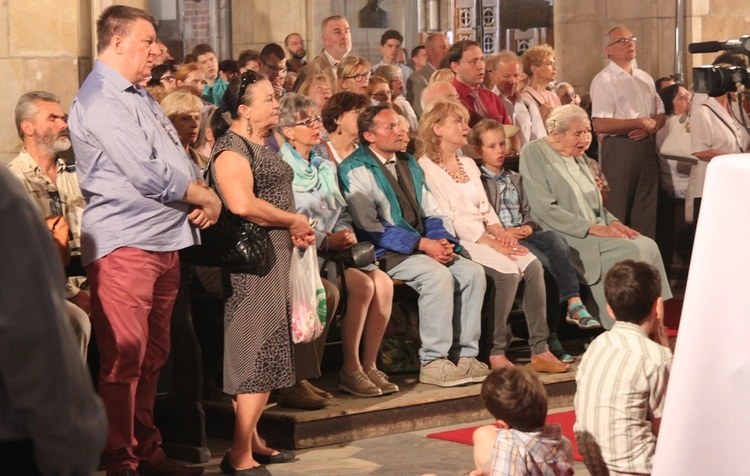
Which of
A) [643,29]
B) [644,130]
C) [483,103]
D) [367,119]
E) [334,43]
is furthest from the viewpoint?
[643,29]

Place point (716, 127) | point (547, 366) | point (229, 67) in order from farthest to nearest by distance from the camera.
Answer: point (229, 67) < point (716, 127) < point (547, 366)

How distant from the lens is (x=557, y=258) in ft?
25.0

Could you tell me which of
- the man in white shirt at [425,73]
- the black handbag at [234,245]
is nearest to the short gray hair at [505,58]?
the man in white shirt at [425,73]

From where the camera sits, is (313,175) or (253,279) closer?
(253,279)

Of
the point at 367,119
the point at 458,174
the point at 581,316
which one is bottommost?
the point at 581,316

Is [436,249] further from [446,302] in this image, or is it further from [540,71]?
[540,71]

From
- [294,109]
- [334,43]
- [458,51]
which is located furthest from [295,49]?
[294,109]

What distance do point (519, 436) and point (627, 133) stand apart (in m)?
6.24

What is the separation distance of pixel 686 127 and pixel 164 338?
557 centimetres

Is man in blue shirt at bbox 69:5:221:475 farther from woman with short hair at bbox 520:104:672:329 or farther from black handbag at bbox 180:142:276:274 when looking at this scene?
woman with short hair at bbox 520:104:672:329

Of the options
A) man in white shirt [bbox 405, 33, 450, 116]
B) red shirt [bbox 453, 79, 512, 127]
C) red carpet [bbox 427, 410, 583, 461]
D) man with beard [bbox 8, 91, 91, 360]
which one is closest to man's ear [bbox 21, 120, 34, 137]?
man with beard [bbox 8, 91, 91, 360]

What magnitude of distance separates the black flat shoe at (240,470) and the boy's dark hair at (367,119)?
221 centimetres

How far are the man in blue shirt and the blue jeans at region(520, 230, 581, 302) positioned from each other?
2.97m

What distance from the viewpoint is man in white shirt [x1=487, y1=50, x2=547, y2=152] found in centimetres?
963
